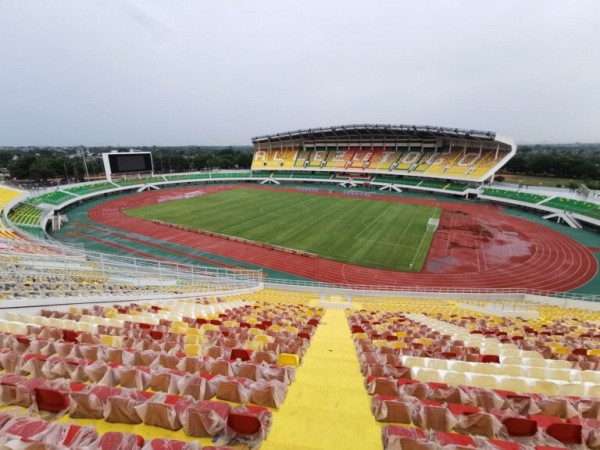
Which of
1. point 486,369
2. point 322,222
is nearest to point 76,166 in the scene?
point 322,222

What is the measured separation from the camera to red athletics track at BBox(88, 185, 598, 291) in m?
24.6

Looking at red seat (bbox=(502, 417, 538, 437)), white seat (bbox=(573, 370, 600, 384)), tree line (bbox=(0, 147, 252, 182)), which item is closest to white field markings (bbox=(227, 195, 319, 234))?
white seat (bbox=(573, 370, 600, 384))

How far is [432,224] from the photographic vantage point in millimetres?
37719

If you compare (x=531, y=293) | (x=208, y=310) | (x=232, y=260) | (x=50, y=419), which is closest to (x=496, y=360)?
(x=50, y=419)

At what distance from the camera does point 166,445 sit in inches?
111

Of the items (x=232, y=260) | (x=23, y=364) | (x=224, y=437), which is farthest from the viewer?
(x=232, y=260)

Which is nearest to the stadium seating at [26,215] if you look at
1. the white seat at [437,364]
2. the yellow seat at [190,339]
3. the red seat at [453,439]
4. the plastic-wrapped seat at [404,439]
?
the yellow seat at [190,339]

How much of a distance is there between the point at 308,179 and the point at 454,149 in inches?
1245

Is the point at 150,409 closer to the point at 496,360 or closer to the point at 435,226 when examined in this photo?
the point at 496,360

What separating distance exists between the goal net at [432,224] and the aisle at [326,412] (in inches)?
1278

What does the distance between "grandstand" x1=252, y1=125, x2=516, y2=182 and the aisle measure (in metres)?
61.2

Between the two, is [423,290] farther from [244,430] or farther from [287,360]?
[244,430]

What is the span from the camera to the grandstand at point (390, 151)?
5912 centimetres

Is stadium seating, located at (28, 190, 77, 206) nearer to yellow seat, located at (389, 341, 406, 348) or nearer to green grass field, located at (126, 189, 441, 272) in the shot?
green grass field, located at (126, 189, 441, 272)
